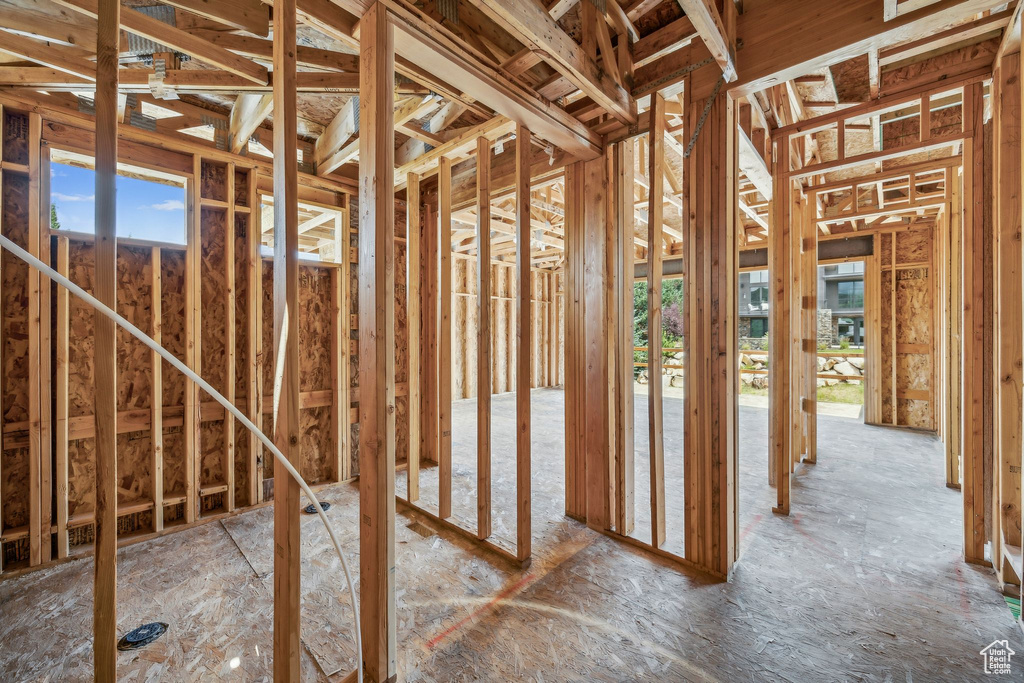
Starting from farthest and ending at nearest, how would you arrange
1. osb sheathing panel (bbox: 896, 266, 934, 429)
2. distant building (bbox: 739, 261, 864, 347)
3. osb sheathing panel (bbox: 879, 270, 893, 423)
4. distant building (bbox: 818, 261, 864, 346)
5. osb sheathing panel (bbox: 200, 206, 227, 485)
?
1. distant building (bbox: 818, 261, 864, 346)
2. distant building (bbox: 739, 261, 864, 347)
3. osb sheathing panel (bbox: 879, 270, 893, 423)
4. osb sheathing panel (bbox: 896, 266, 934, 429)
5. osb sheathing panel (bbox: 200, 206, 227, 485)

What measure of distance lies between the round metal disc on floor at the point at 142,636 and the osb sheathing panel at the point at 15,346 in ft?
5.36

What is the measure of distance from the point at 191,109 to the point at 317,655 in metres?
4.11

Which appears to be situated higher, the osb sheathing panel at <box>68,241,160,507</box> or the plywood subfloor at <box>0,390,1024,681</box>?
the osb sheathing panel at <box>68,241,160,507</box>

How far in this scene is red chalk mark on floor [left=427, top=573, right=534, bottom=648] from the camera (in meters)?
2.05

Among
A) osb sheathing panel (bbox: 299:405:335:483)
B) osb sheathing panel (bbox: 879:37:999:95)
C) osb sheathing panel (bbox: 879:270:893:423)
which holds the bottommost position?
osb sheathing panel (bbox: 299:405:335:483)

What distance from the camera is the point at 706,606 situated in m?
2.23

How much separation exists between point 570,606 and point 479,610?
0.52 m

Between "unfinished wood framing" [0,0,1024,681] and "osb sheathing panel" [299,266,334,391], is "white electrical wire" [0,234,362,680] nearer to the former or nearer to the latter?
"unfinished wood framing" [0,0,1024,681]

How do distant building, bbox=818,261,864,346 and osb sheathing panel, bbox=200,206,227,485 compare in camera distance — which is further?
distant building, bbox=818,261,864,346

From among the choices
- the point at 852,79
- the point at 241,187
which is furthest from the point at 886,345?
the point at 241,187

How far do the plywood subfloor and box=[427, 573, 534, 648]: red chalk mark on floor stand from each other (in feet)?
0.04

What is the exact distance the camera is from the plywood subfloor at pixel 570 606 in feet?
6.15

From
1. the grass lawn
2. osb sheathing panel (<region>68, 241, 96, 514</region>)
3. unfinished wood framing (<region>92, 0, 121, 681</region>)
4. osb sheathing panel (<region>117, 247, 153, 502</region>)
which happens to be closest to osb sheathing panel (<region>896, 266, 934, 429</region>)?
the grass lawn

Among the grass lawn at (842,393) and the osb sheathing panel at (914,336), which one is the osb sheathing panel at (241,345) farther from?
the grass lawn at (842,393)
